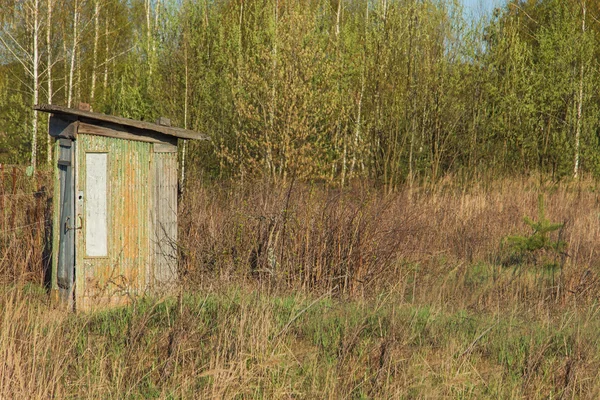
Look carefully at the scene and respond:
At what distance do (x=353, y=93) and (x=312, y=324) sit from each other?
39.7ft

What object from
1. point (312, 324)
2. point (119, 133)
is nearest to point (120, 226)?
point (119, 133)

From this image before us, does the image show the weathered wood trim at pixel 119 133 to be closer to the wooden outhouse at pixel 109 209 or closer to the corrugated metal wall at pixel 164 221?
the wooden outhouse at pixel 109 209

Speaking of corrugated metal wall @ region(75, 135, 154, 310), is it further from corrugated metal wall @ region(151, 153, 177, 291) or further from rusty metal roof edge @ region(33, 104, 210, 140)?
rusty metal roof edge @ region(33, 104, 210, 140)

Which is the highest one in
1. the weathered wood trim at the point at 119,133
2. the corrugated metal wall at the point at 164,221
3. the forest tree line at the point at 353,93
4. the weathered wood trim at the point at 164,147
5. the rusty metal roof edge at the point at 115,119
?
the forest tree line at the point at 353,93

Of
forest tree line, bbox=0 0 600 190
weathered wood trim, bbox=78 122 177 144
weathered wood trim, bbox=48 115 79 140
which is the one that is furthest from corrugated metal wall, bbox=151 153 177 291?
forest tree line, bbox=0 0 600 190

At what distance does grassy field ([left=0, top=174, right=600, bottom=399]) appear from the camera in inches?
209

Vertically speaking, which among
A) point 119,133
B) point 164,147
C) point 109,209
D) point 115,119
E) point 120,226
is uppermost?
point 115,119

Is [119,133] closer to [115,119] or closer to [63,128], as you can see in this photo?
[115,119]

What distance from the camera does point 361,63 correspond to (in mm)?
18219

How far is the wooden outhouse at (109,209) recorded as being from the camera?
8.34m

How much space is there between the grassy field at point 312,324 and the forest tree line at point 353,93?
19.0 ft

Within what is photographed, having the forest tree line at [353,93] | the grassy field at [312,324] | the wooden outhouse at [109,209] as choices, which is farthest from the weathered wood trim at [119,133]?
the forest tree line at [353,93]

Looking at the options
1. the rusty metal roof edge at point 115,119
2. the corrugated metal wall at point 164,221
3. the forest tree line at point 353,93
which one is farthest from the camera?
the forest tree line at point 353,93

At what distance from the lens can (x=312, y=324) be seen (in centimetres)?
647
